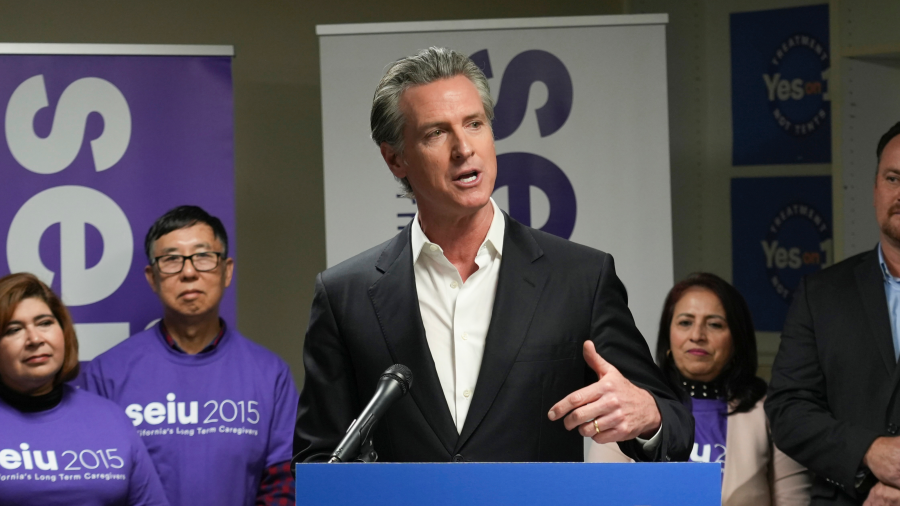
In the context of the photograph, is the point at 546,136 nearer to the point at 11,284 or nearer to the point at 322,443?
the point at 11,284

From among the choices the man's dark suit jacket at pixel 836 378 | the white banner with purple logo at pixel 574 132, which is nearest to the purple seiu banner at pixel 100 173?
the white banner with purple logo at pixel 574 132

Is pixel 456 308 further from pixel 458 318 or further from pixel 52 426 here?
pixel 52 426

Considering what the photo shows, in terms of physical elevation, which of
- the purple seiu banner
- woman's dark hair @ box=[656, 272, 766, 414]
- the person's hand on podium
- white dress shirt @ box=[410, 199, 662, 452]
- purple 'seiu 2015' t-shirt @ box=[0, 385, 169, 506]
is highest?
the purple seiu banner

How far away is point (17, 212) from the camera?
3518 millimetres

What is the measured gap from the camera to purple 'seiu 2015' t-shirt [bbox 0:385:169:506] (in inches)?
107

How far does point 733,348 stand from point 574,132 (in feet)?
3.54

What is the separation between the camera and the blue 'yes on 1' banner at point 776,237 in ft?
15.3

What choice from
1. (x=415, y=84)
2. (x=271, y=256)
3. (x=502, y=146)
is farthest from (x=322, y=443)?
(x=271, y=256)

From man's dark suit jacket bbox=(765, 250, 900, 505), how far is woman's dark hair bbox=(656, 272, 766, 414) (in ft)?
0.84

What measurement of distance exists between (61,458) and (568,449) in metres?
1.76

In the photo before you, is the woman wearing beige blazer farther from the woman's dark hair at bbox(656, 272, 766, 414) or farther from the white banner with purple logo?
the white banner with purple logo

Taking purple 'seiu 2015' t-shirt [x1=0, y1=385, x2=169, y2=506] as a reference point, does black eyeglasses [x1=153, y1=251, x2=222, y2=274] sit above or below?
above

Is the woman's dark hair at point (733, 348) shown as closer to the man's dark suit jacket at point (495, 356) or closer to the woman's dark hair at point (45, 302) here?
the man's dark suit jacket at point (495, 356)

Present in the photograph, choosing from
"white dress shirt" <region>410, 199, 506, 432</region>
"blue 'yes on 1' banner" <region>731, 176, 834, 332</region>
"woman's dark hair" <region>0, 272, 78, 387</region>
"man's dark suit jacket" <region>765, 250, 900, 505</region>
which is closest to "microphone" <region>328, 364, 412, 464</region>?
"white dress shirt" <region>410, 199, 506, 432</region>
